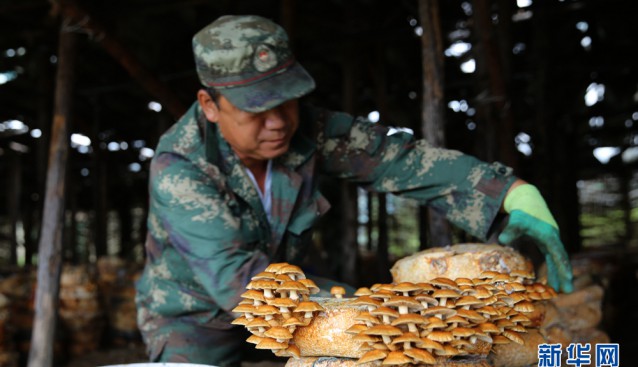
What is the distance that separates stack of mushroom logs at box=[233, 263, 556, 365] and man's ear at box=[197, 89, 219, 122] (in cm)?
103

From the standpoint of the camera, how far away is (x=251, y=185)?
101 inches

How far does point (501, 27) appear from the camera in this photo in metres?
5.17

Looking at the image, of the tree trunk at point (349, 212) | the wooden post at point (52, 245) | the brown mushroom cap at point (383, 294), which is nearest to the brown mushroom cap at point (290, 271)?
the brown mushroom cap at point (383, 294)

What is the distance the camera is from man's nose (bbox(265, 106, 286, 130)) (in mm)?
2271

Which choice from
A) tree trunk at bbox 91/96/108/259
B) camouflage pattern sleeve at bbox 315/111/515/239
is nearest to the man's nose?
camouflage pattern sleeve at bbox 315/111/515/239

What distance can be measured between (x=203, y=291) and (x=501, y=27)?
3619 mm

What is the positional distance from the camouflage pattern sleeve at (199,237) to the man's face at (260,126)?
0.67 feet

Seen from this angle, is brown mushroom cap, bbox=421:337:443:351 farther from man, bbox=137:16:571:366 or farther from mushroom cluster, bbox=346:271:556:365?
man, bbox=137:16:571:366

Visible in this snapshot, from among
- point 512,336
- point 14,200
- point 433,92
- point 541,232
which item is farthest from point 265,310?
point 14,200

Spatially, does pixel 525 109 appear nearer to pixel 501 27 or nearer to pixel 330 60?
pixel 330 60

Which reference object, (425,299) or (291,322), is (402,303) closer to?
(425,299)

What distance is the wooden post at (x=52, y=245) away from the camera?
180 inches

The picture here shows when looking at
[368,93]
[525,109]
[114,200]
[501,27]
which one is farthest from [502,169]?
[114,200]

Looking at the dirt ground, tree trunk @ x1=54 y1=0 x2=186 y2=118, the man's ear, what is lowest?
the dirt ground
